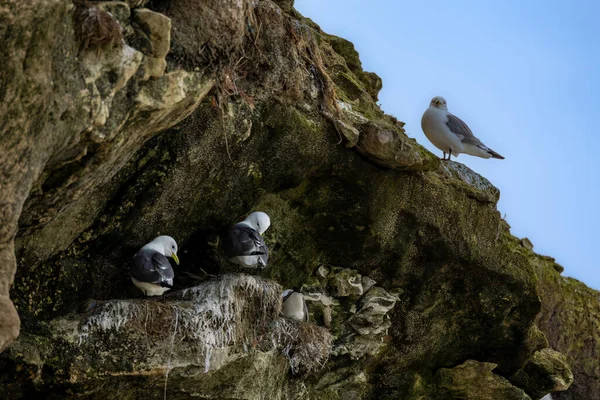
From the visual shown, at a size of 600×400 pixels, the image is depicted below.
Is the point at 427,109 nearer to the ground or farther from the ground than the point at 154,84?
farther from the ground

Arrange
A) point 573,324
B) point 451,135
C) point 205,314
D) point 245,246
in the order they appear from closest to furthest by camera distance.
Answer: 1. point 205,314
2. point 245,246
3. point 451,135
4. point 573,324

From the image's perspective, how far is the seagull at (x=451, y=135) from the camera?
11.2m

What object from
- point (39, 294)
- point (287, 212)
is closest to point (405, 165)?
point (287, 212)

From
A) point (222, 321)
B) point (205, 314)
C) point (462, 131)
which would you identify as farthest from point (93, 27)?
point (462, 131)

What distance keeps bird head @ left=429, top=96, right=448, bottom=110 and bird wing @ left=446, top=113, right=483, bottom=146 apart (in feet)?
1.11

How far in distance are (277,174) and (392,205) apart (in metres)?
1.60

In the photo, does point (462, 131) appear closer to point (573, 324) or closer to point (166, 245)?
point (166, 245)

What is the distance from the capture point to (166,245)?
797 centimetres

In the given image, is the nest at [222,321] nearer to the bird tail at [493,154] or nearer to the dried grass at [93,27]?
the dried grass at [93,27]

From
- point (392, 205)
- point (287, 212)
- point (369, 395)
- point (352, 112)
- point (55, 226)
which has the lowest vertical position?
point (369, 395)

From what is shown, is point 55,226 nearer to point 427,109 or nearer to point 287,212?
point 287,212

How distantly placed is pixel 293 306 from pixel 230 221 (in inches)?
46.0

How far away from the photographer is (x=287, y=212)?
30.9 feet

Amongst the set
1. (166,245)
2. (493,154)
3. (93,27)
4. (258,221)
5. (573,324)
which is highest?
(493,154)
